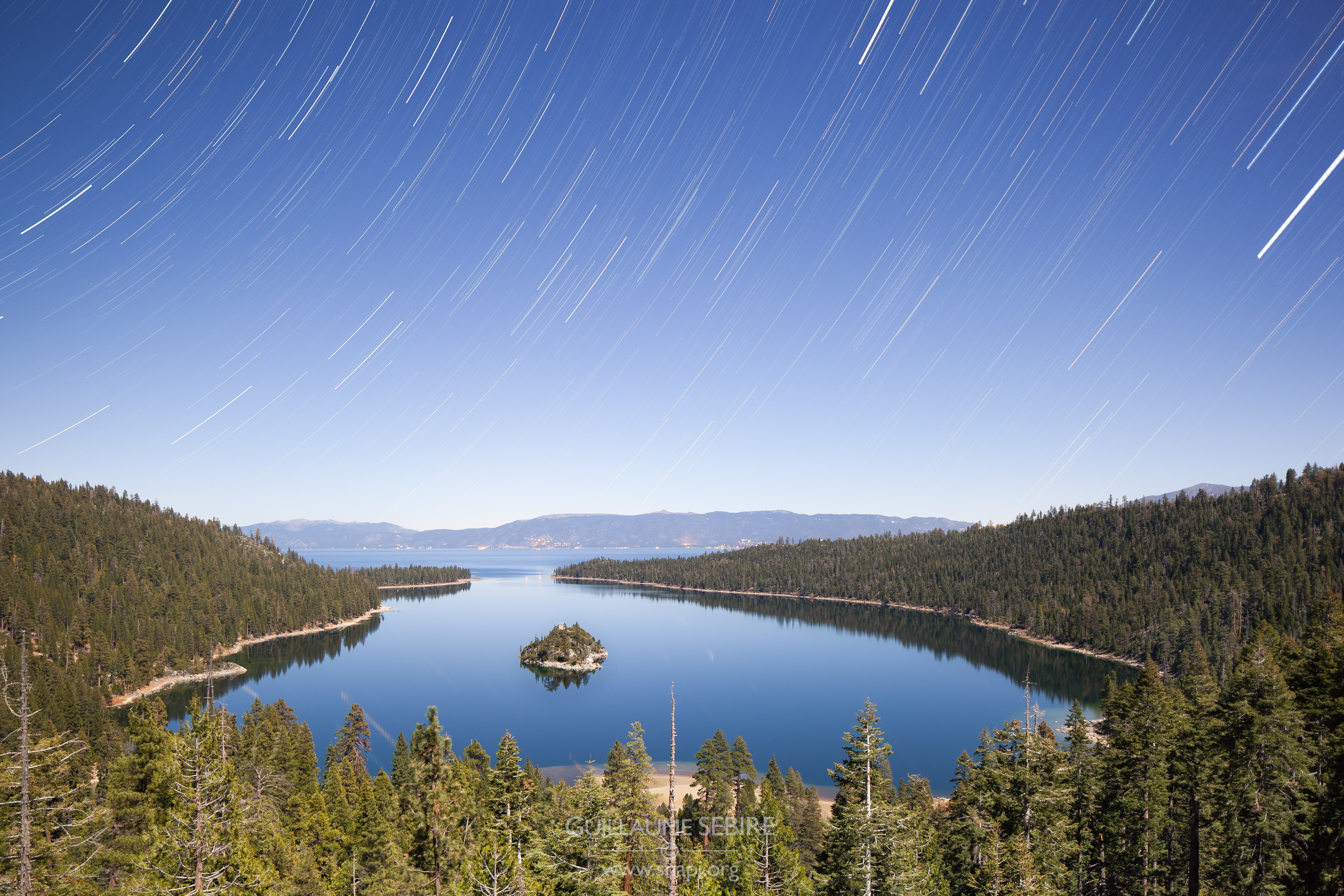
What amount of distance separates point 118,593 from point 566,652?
85.8 meters

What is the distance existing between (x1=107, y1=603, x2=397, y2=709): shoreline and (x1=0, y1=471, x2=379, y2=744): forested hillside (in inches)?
56.3

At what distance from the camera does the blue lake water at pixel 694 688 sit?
258 ft

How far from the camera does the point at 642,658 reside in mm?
132750

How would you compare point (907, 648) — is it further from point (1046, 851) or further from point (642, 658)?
point (1046, 851)

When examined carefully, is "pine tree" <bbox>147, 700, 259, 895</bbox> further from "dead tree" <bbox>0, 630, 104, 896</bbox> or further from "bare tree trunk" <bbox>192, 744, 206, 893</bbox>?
"dead tree" <bbox>0, 630, 104, 896</bbox>

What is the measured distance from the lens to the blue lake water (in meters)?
78.6

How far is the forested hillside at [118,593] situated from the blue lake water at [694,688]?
9.80 m

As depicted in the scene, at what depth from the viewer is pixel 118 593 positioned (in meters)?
123

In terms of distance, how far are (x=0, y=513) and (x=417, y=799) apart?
167 m

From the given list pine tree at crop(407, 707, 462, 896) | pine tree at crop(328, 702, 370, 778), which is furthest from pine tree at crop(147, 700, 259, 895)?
pine tree at crop(328, 702, 370, 778)

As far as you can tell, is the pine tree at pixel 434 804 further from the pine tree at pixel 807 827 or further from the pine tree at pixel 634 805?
the pine tree at pixel 807 827

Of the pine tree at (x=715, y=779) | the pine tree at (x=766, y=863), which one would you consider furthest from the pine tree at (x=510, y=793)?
the pine tree at (x=715, y=779)

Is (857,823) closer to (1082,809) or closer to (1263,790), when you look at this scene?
(1082,809)

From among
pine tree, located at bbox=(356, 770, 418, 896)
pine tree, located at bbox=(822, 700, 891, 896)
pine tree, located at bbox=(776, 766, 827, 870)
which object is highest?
pine tree, located at bbox=(822, 700, 891, 896)
